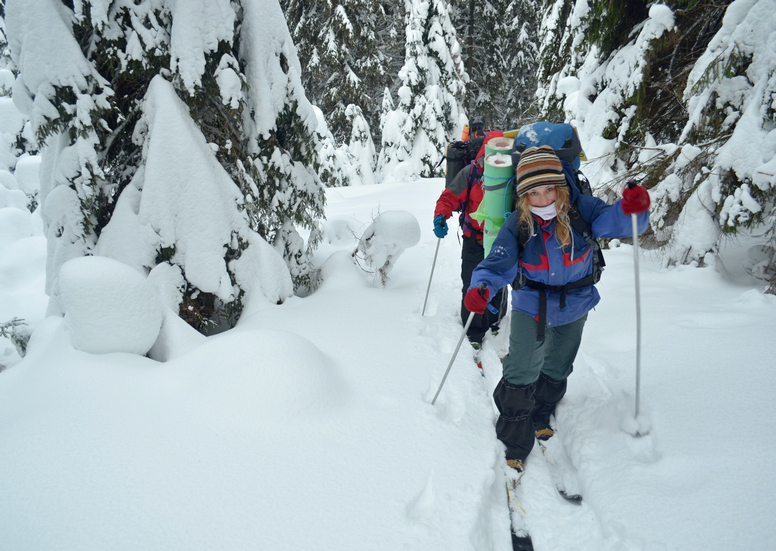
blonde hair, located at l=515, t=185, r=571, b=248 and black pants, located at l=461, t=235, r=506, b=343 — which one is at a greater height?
blonde hair, located at l=515, t=185, r=571, b=248

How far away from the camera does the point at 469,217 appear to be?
4098 millimetres

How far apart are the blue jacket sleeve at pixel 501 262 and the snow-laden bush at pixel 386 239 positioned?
2658mm

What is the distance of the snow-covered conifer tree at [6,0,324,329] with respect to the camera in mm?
3270

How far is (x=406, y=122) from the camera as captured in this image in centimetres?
1457

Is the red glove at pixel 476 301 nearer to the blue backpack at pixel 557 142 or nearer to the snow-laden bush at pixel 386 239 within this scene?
the blue backpack at pixel 557 142

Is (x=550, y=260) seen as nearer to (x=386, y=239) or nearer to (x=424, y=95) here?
(x=386, y=239)

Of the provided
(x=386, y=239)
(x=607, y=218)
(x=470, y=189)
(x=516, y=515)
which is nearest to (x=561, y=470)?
(x=516, y=515)

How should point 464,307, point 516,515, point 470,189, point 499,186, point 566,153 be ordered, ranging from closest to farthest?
point 516,515 → point 566,153 → point 499,186 → point 470,189 → point 464,307

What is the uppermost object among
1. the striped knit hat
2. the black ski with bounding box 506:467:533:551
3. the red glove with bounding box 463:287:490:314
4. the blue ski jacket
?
the striped knit hat

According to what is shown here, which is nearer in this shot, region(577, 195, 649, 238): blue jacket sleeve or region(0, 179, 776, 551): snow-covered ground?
region(0, 179, 776, 551): snow-covered ground

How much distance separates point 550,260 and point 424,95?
13.7m

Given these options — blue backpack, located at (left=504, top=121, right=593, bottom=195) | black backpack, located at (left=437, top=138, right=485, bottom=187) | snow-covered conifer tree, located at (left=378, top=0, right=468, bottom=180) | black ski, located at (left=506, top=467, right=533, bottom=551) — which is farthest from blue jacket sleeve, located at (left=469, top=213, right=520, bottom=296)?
snow-covered conifer tree, located at (left=378, top=0, right=468, bottom=180)

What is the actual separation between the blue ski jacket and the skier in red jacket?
1.36 metres

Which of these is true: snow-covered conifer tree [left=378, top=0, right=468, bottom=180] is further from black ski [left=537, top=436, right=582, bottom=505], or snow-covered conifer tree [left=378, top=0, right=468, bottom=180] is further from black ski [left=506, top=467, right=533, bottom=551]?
black ski [left=506, top=467, right=533, bottom=551]
